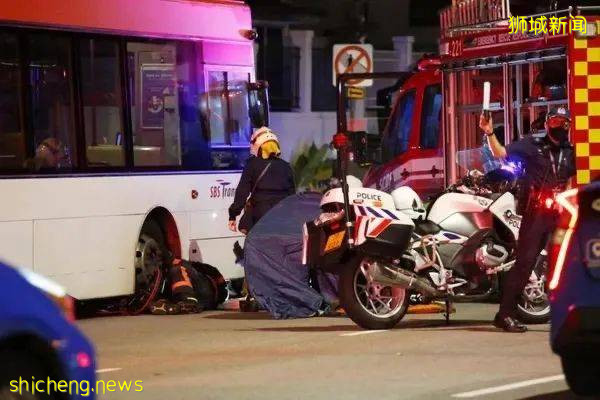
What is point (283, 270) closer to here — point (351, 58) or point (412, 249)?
point (412, 249)

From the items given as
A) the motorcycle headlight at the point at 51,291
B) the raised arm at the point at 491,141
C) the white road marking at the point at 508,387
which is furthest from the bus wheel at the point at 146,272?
the motorcycle headlight at the point at 51,291

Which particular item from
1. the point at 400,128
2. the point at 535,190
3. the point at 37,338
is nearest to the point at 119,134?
the point at 400,128

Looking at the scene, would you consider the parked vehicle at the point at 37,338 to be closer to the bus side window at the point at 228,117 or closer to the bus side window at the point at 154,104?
the bus side window at the point at 154,104

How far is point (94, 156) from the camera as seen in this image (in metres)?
15.5

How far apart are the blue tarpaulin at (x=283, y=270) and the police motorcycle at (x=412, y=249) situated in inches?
45.0

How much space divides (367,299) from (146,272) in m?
3.30

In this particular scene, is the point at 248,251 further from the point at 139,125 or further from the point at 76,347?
the point at 76,347

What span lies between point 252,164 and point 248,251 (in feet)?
3.37

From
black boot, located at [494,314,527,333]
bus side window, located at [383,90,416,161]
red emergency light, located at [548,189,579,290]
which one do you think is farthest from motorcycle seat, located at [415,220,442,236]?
bus side window, located at [383,90,416,161]

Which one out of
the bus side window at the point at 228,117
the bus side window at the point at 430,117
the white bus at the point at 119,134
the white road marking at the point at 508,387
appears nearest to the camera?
the white road marking at the point at 508,387

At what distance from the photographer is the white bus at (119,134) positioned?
1465 centimetres

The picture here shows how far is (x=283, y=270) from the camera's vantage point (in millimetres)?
15125

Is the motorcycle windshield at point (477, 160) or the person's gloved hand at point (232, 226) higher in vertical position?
the motorcycle windshield at point (477, 160)

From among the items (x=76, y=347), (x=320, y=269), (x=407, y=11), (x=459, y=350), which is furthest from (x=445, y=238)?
(x=407, y=11)
